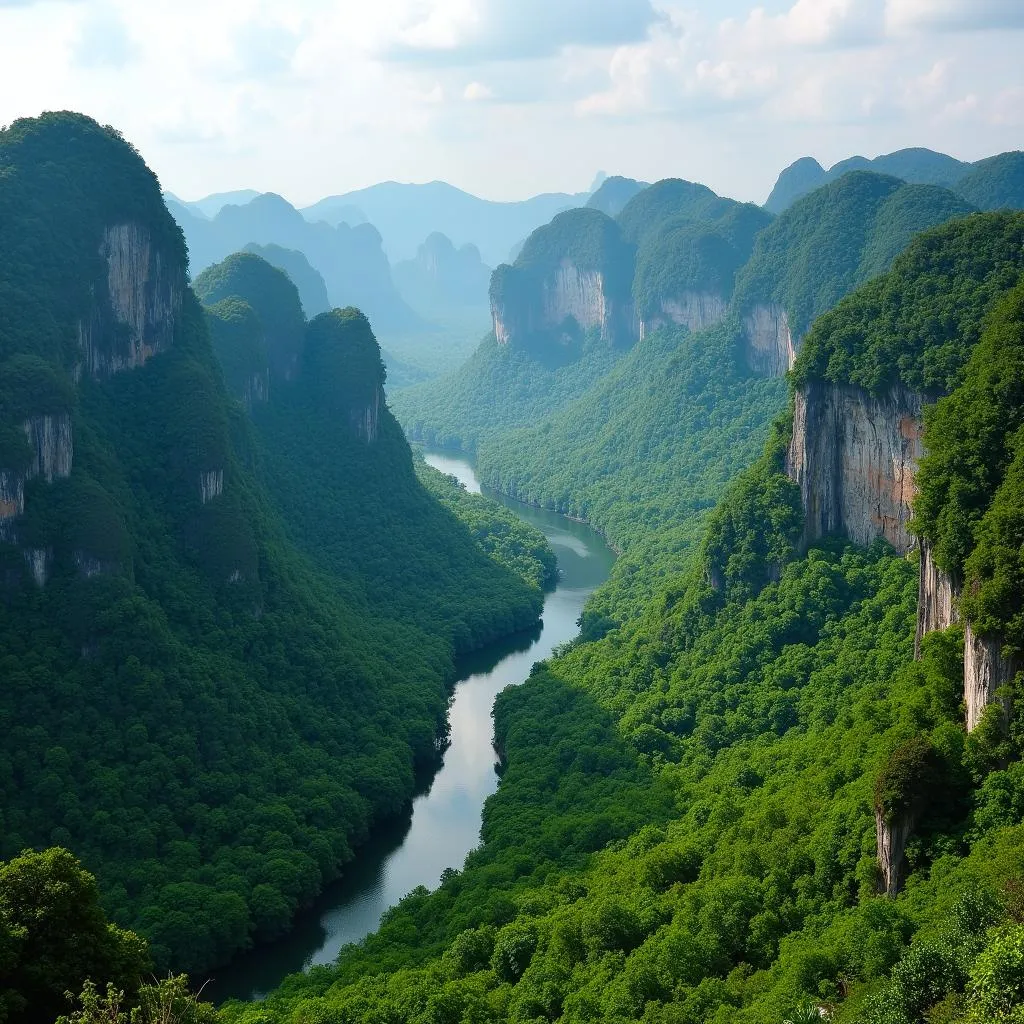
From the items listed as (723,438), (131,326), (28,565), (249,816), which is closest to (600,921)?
(249,816)

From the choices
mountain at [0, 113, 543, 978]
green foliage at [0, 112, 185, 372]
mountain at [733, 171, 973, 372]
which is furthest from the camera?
mountain at [733, 171, 973, 372]

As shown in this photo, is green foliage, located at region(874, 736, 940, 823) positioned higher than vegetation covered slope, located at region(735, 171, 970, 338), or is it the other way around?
vegetation covered slope, located at region(735, 171, 970, 338)

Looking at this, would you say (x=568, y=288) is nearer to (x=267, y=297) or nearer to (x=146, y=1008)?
(x=267, y=297)

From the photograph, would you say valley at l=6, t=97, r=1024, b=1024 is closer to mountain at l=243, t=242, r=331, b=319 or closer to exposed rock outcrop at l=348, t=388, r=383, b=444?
exposed rock outcrop at l=348, t=388, r=383, b=444

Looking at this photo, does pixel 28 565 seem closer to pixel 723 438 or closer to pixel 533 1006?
pixel 533 1006

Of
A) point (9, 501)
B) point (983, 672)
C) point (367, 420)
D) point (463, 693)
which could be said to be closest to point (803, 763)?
point (983, 672)

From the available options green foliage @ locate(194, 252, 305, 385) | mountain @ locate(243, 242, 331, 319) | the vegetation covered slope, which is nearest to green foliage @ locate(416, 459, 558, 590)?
green foliage @ locate(194, 252, 305, 385)

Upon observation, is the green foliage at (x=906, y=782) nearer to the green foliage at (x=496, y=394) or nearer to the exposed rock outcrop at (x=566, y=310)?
the green foliage at (x=496, y=394)
